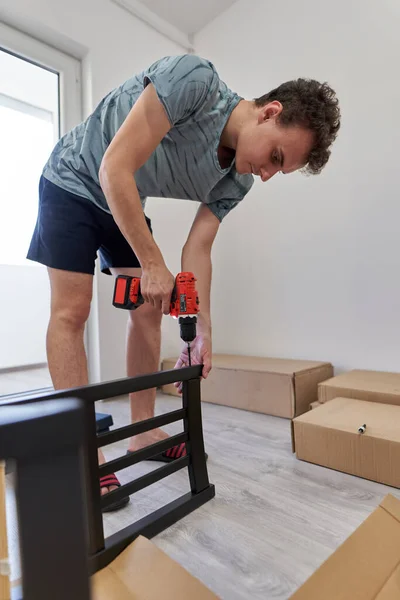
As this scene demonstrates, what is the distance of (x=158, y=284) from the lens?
2.70 feet

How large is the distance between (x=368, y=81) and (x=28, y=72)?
1623mm

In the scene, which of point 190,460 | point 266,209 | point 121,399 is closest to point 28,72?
point 266,209

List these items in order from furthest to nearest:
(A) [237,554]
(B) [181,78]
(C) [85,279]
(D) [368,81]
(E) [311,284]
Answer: (E) [311,284]
(D) [368,81]
(C) [85,279]
(B) [181,78]
(A) [237,554]

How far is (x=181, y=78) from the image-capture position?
791 millimetres

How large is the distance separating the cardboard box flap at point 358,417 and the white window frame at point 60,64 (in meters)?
1.78

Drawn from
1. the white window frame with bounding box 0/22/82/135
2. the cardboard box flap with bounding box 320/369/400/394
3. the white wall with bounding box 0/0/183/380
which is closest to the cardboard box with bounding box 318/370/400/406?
the cardboard box flap with bounding box 320/369/400/394

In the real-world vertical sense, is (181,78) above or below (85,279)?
above

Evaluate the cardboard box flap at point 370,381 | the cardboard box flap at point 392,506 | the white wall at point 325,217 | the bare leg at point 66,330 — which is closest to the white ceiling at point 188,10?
the white wall at point 325,217

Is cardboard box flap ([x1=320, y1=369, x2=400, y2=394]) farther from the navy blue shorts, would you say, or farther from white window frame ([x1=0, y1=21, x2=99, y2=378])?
white window frame ([x1=0, y1=21, x2=99, y2=378])

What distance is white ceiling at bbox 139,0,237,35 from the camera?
218 cm

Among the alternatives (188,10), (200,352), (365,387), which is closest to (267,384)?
(365,387)

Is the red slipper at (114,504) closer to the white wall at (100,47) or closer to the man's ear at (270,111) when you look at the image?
the man's ear at (270,111)

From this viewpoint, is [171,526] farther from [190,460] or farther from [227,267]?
[227,267]

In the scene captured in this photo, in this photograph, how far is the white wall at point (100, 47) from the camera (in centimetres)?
177
